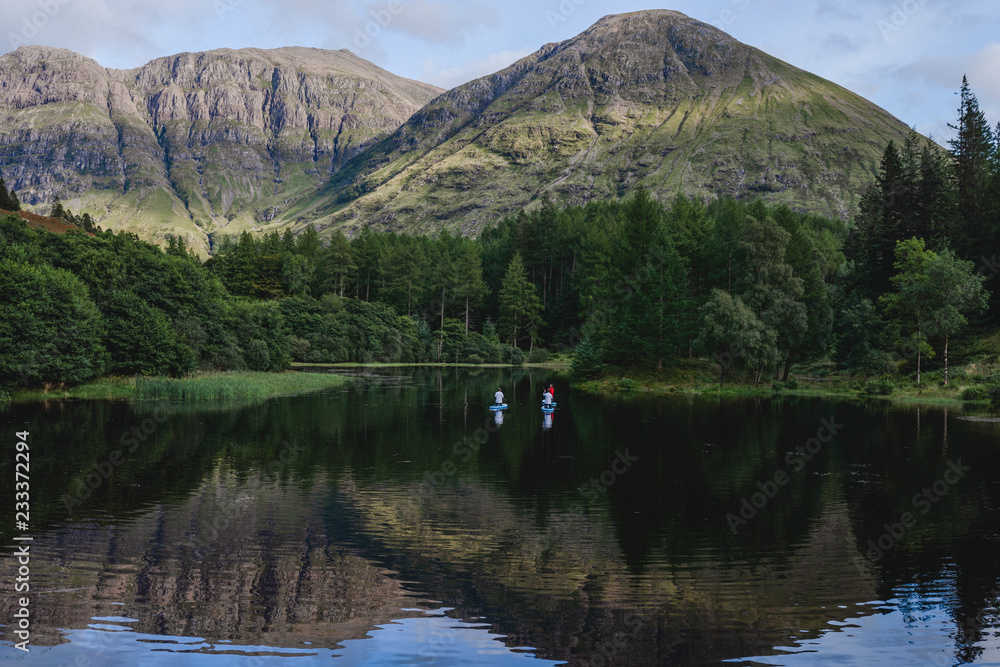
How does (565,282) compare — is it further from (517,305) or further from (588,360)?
(588,360)

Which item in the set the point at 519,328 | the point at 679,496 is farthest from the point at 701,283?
the point at 679,496

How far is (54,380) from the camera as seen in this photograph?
59.0m

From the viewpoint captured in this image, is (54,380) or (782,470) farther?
(54,380)

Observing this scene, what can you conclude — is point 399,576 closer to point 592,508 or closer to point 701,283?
point 592,508

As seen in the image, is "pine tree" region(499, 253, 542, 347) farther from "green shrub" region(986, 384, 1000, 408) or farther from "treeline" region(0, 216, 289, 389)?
"green shrub" region(986, 384, 1000, 408)

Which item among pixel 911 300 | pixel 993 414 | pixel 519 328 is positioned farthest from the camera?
pixel 519 328

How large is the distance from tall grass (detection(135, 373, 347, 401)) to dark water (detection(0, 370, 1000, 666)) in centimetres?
2142

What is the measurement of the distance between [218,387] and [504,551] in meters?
51.8

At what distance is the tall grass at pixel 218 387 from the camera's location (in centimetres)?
6028

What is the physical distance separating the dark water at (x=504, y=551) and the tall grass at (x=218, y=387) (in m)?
21.4

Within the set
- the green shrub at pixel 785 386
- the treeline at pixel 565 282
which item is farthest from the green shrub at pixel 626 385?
the green shrub at pixel 785 386

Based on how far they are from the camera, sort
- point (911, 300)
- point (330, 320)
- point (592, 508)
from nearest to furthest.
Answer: point (592, 508) → point (911, 300) → point (330, 320)

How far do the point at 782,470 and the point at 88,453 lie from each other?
33.1 meters

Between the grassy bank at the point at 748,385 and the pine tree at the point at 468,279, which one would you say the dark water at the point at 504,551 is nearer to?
the grassy bank at the point at 748,385
